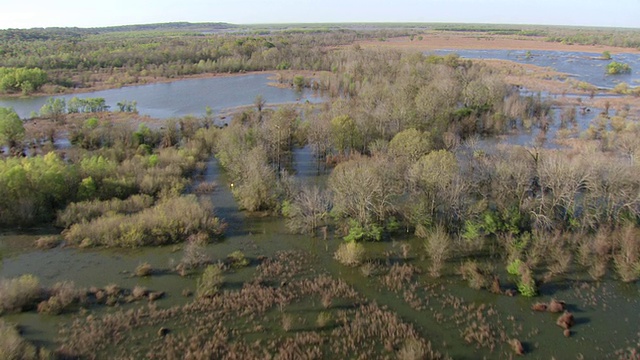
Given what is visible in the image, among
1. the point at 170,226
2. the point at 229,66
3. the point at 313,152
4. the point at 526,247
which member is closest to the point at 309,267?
the point at 170,226

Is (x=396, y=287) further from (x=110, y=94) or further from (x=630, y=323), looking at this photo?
(x=110, y=94)

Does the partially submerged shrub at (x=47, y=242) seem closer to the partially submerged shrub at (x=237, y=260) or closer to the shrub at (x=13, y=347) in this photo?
the shrub at (x=13, y=347)

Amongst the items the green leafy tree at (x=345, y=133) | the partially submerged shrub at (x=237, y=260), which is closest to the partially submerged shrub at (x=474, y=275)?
the partially submerged shrub at (x=237, y=260)

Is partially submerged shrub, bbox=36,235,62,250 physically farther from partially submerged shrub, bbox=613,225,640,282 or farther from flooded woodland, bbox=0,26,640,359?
A: partially submerged shrub, bbox=613,225,640,282

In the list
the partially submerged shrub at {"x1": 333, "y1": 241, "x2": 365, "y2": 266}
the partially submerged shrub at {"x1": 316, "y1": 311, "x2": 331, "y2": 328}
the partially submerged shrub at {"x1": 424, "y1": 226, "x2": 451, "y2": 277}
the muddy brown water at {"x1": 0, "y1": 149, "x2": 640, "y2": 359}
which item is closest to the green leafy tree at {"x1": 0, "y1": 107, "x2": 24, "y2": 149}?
the muddy brown water at {"x1": 0, "y1": 149, "x2": 640, "y2": 359}

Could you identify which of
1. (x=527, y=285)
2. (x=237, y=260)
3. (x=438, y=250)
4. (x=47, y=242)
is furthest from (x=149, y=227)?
(x=527, y=285)

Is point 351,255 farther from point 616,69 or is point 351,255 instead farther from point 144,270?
point 616,69
